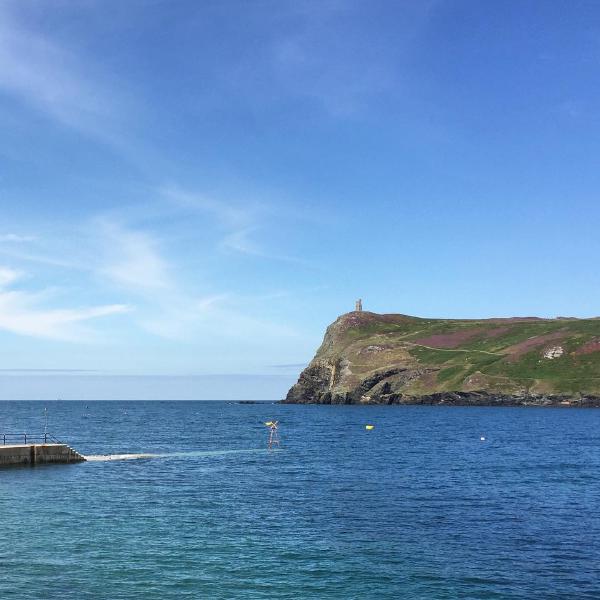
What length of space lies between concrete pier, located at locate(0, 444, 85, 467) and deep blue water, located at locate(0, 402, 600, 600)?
6.96ft

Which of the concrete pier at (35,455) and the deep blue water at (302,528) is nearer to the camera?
the deep blue water at (302,528)

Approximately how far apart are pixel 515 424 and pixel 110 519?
15016cm

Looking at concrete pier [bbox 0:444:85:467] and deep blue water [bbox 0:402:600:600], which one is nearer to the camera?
deep blue water [bbox 0:402:600:600]

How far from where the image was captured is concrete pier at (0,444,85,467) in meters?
80.5

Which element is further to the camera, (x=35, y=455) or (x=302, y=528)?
(x=35, y=455)

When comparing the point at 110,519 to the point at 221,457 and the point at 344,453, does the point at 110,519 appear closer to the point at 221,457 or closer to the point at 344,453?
the point at 221,457

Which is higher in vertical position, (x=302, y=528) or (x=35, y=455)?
(x=35, y=455)

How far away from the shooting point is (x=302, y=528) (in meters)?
48.2

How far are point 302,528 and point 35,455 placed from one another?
4821 cm

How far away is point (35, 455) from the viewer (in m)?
82.6

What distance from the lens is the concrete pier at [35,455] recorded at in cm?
8050

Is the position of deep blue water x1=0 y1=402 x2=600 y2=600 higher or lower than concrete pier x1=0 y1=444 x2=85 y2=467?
lower

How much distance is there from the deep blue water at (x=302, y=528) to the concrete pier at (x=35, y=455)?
212cm

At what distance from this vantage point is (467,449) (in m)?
113
